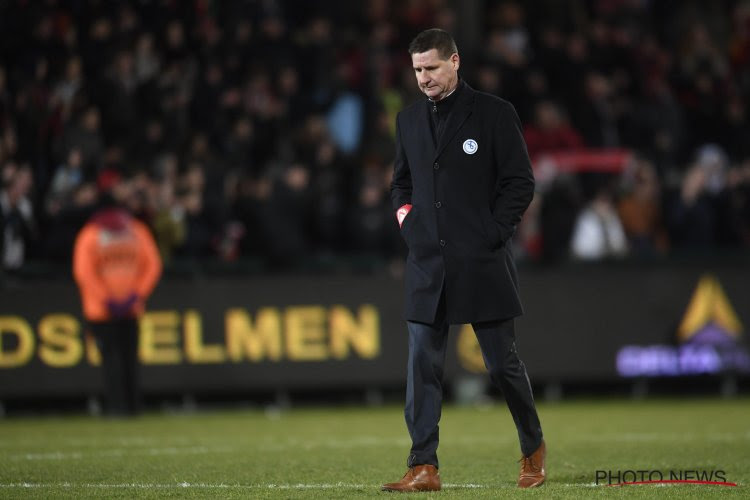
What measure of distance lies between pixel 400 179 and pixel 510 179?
0.68 m

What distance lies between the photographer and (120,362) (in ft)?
48.4

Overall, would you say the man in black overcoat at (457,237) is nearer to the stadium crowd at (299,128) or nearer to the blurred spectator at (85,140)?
the stadium crowd at (299,128)

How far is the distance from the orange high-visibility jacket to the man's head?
7.61 metres

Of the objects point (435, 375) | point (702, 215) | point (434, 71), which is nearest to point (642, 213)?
point (702, 215)

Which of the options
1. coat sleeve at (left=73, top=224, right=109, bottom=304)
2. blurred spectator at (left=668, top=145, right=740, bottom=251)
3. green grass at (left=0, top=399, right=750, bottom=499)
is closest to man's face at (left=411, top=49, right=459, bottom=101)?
green grass at (left=0, top=399, right=750, bottom=499)

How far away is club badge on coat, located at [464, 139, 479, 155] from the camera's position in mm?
7668

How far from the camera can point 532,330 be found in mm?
16422

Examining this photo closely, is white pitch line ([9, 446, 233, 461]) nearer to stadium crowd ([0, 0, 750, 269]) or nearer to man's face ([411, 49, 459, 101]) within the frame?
man's face ([411, 49, 459, 101])

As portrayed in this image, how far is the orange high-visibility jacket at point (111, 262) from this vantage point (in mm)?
14609

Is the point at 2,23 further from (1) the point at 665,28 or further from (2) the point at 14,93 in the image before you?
(1) the point at 665,28

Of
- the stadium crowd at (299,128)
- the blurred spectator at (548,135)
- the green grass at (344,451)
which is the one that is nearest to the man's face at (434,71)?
the green grass at (344,451)

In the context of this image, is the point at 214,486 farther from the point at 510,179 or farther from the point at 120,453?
the point at 120,453

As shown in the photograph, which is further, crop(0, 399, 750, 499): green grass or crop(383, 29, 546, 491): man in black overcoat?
crop(0, 399, 750, 499): green grass

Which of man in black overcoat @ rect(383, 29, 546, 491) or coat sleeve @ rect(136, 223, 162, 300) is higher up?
man in black overcoat @ rect(383, 29, 546, 491)
